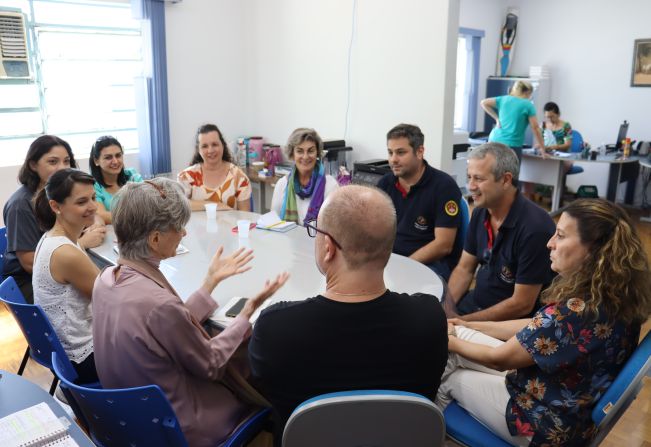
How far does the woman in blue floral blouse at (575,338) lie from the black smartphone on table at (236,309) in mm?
825

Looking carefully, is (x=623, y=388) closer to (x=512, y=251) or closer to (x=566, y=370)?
(x=566, y=370)

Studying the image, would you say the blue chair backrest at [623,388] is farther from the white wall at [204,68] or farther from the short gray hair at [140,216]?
the white wall at [204,68]

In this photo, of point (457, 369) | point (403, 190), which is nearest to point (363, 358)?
point (457, 369)

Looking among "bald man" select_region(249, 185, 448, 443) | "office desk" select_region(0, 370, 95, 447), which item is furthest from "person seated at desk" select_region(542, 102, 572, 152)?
"office desk" select_region(0, 370, 95, 447)

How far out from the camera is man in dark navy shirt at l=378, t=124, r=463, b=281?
2.80m

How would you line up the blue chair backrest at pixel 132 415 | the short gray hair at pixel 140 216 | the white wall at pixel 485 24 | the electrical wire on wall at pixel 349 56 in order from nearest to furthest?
the blue chair backrest at pixel 132 415 → the short gray hair at pixel 140 216 → the electrical wire on wall at pixel 349 56 → the white wall at pixel 485 24

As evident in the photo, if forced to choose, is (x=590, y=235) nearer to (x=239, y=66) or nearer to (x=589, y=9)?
(x=239, y=66)

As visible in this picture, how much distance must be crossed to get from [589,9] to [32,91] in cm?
693

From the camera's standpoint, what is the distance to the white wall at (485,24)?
739 cm

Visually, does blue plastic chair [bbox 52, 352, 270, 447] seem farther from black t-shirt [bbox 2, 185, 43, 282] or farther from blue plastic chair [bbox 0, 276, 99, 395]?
black t-shirt [bbox 2, 185, 43, 282]

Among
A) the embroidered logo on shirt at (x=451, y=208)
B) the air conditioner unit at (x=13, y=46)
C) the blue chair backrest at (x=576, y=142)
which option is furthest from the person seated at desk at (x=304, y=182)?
the blue chair backrest at (x=576, y=142)

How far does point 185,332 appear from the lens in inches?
56.9

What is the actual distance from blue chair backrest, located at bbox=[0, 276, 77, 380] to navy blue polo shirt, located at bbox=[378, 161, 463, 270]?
1742 mm

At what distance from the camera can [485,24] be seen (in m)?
7.65
